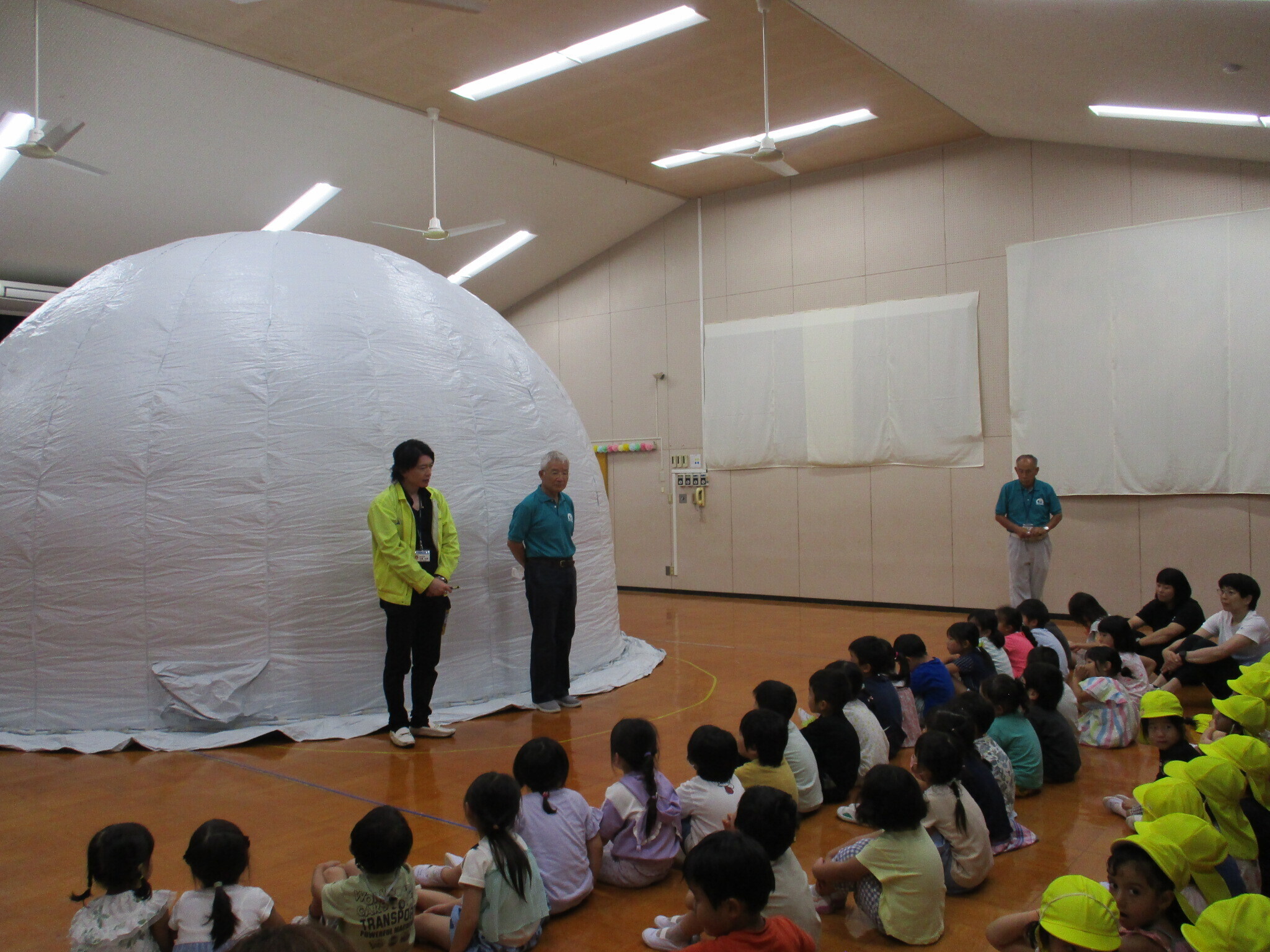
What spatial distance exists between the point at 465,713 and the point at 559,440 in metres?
1.87

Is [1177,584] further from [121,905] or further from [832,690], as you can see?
[121,905]

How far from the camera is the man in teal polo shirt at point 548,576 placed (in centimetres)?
521

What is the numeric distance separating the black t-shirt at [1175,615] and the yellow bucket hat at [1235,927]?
167 inches

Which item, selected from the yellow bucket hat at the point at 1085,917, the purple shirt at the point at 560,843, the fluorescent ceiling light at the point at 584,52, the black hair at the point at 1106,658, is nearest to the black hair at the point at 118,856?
the purple shirt at the point at 560,843

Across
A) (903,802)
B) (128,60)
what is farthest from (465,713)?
(128,60)

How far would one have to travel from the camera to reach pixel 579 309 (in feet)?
37.6

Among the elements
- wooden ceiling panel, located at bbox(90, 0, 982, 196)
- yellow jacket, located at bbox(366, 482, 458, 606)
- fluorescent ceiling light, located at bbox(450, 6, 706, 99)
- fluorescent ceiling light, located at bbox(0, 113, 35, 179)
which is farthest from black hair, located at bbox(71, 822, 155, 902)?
fluorescent ceiling light, located at bbox(0, 113, 35, 179)

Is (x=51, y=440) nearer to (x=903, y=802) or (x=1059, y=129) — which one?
(x=903, y=802)

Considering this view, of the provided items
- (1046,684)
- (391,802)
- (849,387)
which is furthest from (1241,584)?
(849,387)

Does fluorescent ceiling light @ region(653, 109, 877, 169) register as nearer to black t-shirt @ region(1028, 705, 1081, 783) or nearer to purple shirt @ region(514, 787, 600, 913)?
black t-shirt @ region(1028, 705, 1081, 783)

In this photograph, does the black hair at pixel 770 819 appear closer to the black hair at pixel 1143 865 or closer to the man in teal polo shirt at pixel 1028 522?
the black hair at pixel 1143 865

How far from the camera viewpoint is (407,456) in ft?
15.3

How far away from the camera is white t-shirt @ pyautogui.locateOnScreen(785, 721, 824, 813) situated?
11.0 ft

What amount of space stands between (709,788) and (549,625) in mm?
2540
